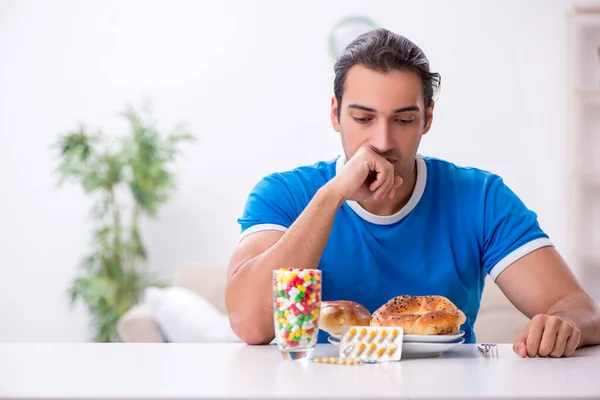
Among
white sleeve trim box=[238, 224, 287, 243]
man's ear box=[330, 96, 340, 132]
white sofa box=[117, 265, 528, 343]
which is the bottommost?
white sofa box=[117, 265, 528, 343]

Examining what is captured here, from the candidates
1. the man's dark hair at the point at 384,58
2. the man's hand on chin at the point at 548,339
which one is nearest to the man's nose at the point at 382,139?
the man's dark hair at the point at 384,58

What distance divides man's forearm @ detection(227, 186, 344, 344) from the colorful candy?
0.27 metres

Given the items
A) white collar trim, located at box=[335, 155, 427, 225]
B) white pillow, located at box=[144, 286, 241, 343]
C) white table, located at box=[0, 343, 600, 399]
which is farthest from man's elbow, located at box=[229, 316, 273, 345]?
white pillow, located at box=[144, 286, 241, 343]

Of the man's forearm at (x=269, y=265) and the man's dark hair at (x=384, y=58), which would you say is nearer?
the man's forearm at (x=269, y=265)

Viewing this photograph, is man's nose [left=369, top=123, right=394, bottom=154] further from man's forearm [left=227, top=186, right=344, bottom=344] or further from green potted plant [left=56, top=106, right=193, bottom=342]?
green potted plant [left=56, top=106, right=193, bottom=342]

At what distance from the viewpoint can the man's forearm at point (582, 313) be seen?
1411 mm

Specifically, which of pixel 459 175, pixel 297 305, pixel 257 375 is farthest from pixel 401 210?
pixel 257 375

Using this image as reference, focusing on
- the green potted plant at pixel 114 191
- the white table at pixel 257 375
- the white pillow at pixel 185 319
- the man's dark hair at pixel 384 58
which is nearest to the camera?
the white table at pixel 257 375

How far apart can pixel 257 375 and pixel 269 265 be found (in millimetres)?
474

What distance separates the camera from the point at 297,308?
1150 millimetres

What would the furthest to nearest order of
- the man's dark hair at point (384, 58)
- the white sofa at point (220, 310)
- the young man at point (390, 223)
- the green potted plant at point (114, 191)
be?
the green potted plant at point (114, 191) < the white sofa at point (220, 310) < the man's dark hair at point (384, 58) < the young man at point (390, 223)

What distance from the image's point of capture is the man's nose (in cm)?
161

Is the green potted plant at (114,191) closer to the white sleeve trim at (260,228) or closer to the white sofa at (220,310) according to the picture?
the white sofa at (220,310)

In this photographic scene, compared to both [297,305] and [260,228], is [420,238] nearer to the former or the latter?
[260,228]
